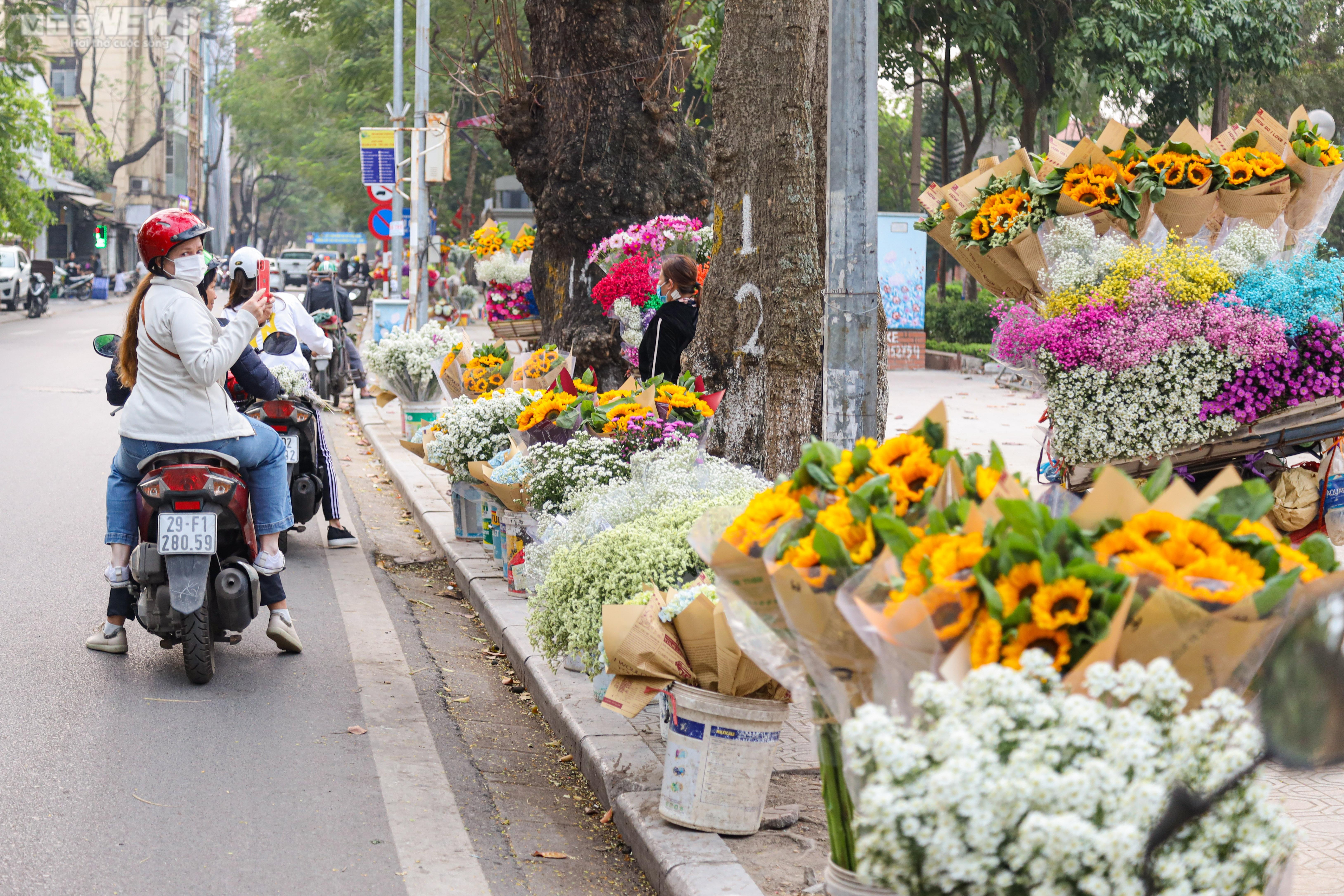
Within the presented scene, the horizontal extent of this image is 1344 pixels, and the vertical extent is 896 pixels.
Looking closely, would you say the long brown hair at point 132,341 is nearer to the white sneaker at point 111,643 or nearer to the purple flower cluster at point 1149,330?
the white sneaker at point 111,643

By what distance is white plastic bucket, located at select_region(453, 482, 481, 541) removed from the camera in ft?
28.3

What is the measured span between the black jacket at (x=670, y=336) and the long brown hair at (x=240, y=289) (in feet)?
8.08

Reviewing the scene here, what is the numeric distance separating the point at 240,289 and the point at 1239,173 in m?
4.79

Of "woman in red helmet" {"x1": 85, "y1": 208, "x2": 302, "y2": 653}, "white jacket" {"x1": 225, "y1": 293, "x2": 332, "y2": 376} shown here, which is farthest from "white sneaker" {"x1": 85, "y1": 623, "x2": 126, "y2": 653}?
"white jacket" {"x1": 225, "y1": 293, "x2": 332, "y2": 376}

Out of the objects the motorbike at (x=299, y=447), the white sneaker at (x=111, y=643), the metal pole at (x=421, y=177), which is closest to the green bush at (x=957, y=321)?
the metal pole at (x=421, y=177)

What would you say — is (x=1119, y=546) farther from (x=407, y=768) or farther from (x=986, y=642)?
(x=407, y=768)

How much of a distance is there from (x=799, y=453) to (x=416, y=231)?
16.8 metres

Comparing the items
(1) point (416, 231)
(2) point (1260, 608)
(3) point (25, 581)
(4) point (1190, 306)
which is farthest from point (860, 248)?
(1) point (416, 231)

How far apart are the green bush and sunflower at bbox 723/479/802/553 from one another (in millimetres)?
24809

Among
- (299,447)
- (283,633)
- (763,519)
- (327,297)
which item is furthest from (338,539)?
(327,297)

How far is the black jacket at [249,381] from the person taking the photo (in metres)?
6.27

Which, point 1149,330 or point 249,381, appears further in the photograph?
point 249,381

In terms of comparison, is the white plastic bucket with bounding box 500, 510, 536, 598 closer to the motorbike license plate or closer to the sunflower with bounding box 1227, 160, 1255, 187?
the motorbike license plate

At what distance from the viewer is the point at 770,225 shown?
6.65 meters
